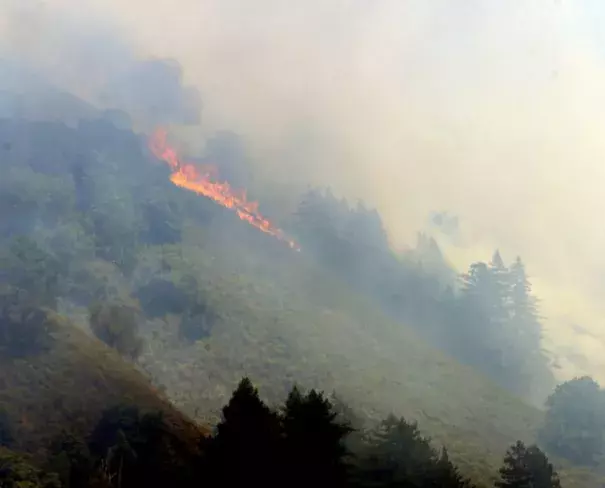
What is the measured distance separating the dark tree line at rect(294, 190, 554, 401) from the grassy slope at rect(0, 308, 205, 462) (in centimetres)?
6629

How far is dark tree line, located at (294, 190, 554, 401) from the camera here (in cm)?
11775

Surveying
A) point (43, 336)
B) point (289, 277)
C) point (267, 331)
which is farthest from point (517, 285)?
point (43, 336)

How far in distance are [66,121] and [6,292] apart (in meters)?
99.7

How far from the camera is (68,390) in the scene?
218ft

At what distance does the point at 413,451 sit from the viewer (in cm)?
4300

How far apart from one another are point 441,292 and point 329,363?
4290cm

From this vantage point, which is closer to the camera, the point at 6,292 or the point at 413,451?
the point at 413,451

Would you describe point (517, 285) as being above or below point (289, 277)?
above

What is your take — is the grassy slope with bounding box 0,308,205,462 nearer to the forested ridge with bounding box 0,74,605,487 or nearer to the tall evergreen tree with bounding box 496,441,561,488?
the forested ridge with bounding box 0,74,605,487

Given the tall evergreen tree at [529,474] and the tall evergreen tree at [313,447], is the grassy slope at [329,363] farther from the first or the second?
the tall evergreen tree at [313,447]

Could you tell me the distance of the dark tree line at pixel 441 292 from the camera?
117750 millimetres

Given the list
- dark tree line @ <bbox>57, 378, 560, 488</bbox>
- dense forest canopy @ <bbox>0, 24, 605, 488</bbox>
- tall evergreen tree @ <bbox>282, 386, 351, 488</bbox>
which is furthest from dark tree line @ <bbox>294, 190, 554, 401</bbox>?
tall evergreen tree @ <bbox>282, 386, 351, 488</bbox>

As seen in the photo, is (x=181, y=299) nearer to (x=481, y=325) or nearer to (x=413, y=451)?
(x=481, y=325)

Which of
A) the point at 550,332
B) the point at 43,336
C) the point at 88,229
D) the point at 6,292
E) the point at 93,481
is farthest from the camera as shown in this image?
the point at 550,332
